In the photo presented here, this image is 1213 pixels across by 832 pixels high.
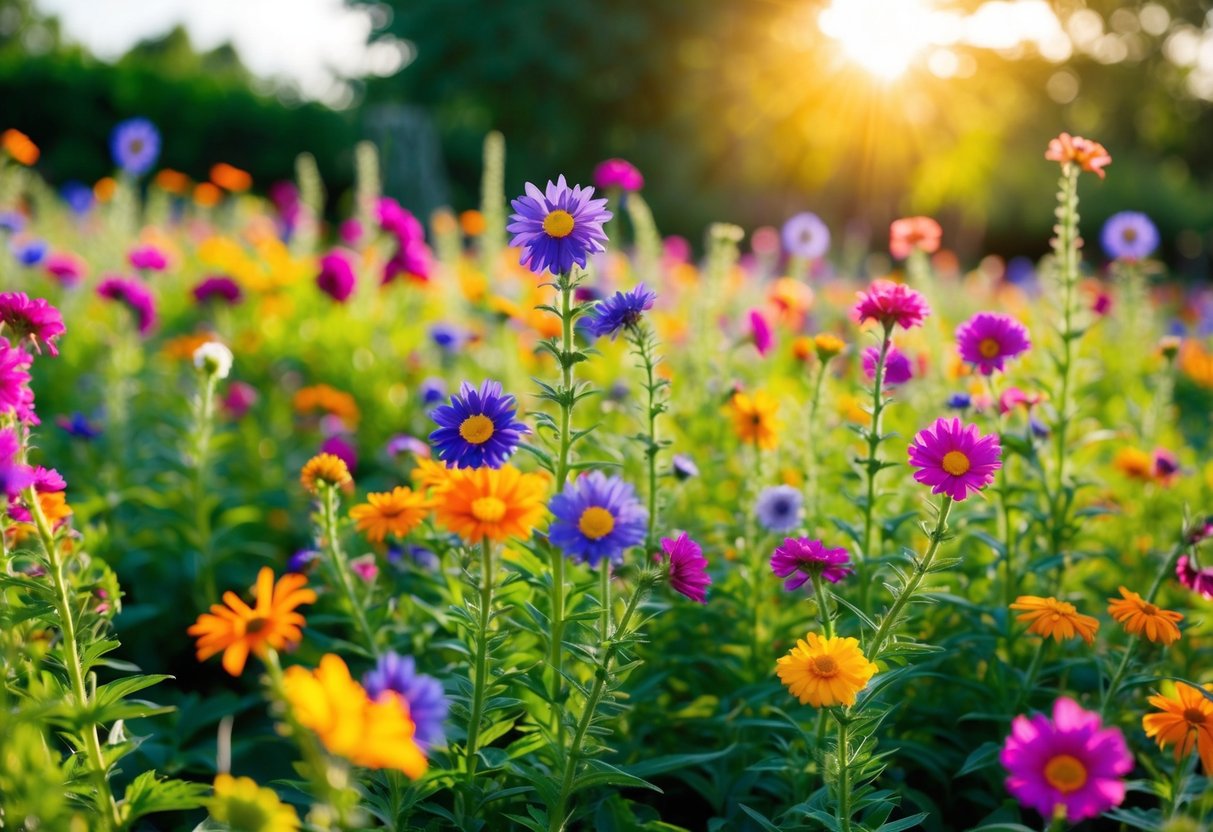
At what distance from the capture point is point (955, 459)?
1805 mm

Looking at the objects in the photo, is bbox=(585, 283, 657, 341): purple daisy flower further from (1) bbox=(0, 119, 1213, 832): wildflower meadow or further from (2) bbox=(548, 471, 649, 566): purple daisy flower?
(2) bbox=(548, 471, 649, 566): purple daisy flower

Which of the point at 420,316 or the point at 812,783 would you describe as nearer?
the point at 812,783

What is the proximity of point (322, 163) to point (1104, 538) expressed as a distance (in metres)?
15.3

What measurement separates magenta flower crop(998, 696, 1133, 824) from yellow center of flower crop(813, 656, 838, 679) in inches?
14.0

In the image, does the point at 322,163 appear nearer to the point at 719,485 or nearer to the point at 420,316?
the point at 420,316

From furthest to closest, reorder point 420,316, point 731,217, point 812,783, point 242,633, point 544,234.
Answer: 1. point 731,217
2. point 420,316
3. point 812,783
4. point 544,234
5. point 242,633

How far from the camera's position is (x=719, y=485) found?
362 cm

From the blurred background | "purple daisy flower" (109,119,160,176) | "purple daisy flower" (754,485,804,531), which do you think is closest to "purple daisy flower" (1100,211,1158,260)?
"purple daisy flower" (754,485,804,531)

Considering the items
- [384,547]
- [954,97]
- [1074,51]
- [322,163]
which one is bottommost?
[384,547]

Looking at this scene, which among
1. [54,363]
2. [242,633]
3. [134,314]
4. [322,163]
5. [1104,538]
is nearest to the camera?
[242,633]

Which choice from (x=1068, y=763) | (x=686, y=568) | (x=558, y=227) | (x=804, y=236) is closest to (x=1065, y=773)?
(x=1068, y=763)

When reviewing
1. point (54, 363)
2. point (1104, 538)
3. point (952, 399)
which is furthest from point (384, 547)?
point (54, 363)

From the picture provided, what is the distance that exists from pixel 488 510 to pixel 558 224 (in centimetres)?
62

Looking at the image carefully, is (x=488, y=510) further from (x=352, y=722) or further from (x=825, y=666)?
(x=825, y=666)
